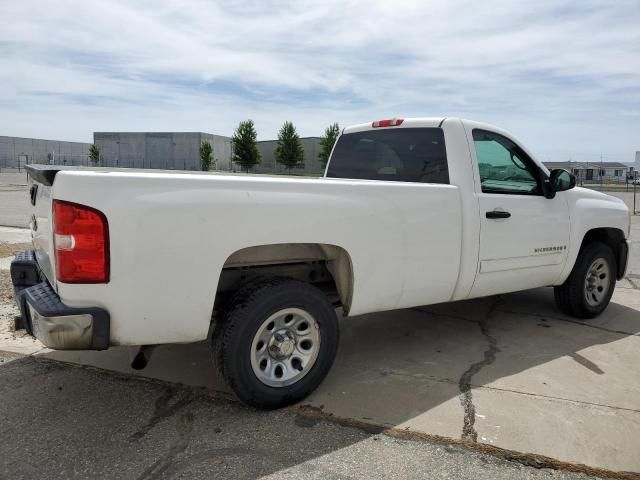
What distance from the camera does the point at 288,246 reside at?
336 cm

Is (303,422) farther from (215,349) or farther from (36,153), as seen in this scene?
(36,153)

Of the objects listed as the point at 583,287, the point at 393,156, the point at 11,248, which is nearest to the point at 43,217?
the point at 393,156

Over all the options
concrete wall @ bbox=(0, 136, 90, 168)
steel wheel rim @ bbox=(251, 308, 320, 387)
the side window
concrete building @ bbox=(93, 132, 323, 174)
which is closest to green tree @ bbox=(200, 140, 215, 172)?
concrete building @ bbox=(93, 132, 323, 174)

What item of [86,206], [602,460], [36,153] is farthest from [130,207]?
[36,153]

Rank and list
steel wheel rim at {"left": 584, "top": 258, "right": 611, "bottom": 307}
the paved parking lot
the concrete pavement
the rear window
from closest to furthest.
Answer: the concrete pavement
the paved parking lot
the rear window
steel wheel rim at {"left": 584, "top": 258, "right": 611, "bottom": 307}

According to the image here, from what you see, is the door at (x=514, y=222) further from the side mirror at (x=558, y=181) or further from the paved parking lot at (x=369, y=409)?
the paved parking lot at (x=369, y=409)

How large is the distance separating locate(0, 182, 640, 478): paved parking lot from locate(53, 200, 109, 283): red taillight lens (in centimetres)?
97

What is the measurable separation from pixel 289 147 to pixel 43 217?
192ft

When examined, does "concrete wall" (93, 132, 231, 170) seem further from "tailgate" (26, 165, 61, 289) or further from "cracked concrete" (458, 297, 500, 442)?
"tailgate" (26, 165, 61, 289)

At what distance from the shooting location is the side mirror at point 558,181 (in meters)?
4.61

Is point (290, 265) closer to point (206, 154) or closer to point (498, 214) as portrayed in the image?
point (498, 214)

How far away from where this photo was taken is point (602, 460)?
2791mm

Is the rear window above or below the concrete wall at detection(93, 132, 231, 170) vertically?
below

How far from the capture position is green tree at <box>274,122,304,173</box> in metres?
60.2
